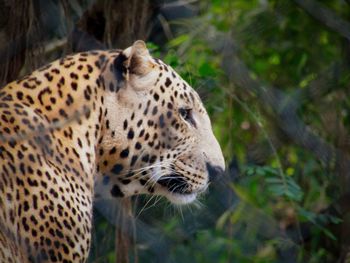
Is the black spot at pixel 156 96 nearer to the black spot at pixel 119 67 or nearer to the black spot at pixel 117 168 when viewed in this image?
the black spot at pixel 119 67

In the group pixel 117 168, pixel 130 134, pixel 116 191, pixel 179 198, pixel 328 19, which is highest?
pixel 328 19

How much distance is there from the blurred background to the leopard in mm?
385

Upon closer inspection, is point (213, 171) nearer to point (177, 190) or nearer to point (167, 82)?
point (177, 190)

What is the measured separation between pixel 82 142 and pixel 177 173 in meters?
0.41

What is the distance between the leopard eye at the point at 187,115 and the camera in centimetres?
310

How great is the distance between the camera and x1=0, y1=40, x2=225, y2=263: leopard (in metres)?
2.64

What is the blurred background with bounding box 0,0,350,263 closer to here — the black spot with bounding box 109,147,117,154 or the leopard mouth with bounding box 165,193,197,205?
the leopard mouth with bounding box 165,193,197,205

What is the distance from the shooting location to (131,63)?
9.76 ft

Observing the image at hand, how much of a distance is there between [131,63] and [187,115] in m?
0.29

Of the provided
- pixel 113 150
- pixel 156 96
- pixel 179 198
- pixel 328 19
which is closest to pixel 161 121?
pixel 156 96

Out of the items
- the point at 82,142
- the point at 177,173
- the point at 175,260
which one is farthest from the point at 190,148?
the point at 175,260

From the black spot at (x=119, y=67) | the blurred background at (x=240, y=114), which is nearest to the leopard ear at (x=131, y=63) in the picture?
the black spot at (x=119, y=67)

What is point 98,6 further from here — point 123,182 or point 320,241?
point 320,241

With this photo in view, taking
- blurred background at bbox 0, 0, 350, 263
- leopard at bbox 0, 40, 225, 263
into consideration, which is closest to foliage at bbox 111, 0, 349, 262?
blurred background at bbox 0, 0, 350, 263
